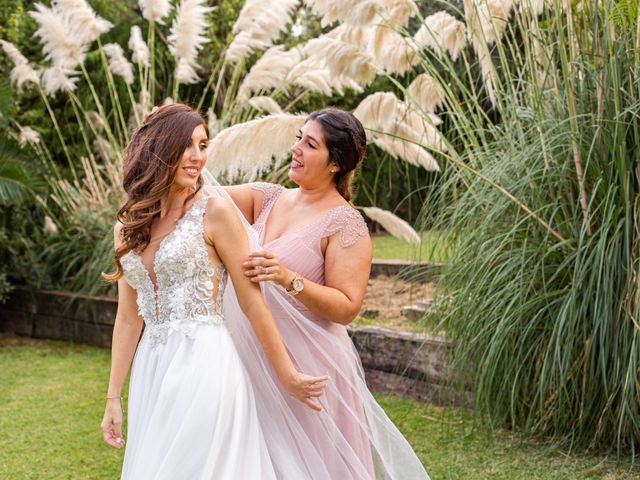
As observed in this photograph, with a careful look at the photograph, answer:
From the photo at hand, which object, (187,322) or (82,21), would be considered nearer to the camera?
(187,322)

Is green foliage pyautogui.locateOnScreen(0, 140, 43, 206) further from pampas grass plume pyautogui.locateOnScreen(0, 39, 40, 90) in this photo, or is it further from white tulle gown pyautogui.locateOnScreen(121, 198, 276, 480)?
white tulle gown pyautogui.locateOnScreen(121, 198, 276, 480)

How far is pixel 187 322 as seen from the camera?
270 centimetres

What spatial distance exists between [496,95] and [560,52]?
49 centimetres

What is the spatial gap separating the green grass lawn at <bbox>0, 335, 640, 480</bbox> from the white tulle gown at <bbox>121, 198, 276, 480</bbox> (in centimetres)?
206

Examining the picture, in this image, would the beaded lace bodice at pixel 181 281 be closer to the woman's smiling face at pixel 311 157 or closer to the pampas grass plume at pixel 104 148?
the woman's smiling face at pixel 311 157

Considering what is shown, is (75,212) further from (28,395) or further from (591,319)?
(591,319)

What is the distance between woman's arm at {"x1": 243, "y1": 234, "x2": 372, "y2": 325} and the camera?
9.67 ft

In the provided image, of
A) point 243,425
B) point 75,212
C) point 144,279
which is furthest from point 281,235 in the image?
point 75,212

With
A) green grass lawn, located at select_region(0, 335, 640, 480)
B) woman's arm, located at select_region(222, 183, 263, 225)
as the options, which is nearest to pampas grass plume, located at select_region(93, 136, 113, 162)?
green grass lawn, located at select_region(0, 335, 640, 480)

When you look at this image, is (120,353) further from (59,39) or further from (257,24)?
(59,39)

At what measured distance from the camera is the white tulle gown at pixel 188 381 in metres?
2.54

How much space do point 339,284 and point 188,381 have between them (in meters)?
0.70

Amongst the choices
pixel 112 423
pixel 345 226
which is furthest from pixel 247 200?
pixel 112 423

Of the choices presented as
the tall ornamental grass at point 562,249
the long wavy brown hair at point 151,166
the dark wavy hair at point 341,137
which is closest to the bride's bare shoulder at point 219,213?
the long wavy brown hair at point 151,166
